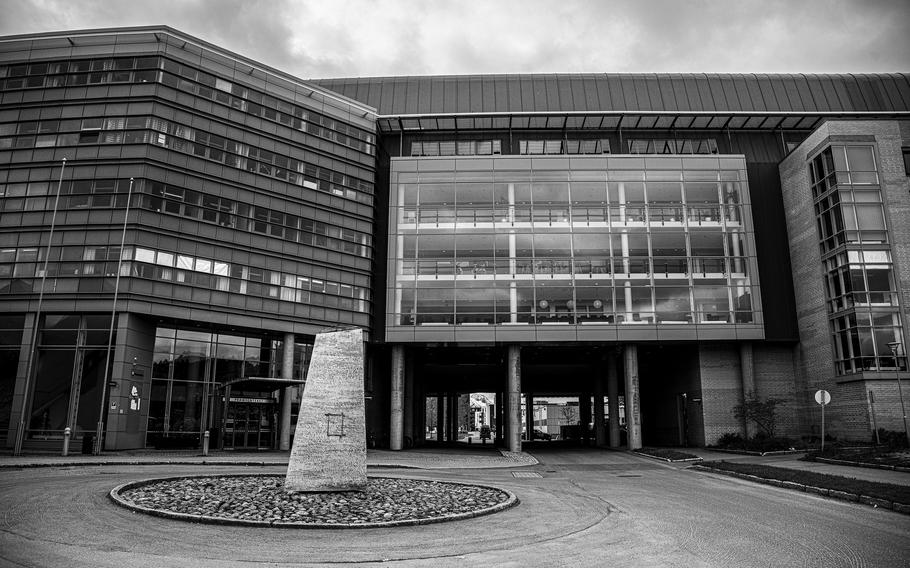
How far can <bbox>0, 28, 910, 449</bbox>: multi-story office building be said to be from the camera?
32.7 meters

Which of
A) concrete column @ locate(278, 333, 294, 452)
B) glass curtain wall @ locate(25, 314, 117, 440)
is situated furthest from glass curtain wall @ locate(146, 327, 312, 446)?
glass curtain wall @ locate(25, 314, 117, 440)

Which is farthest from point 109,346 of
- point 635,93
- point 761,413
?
point 635,93

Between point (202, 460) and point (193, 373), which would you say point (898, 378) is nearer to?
point (202, 460)

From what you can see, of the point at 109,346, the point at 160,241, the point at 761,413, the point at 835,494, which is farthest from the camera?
the point at 761,413

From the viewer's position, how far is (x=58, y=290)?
32.1m

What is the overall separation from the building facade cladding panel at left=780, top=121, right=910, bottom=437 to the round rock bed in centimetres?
2761

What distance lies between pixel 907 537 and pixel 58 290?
118 feet

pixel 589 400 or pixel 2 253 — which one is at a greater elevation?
pixel 2 253

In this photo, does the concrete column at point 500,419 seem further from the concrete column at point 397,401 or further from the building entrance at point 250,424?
the building entrance at point 250,424

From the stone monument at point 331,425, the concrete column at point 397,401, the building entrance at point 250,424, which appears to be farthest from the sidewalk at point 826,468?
the building entrance at point 250,424

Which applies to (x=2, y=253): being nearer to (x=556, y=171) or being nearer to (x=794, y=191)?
(x=556, y=171)

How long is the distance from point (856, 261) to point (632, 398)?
1512 centimetres

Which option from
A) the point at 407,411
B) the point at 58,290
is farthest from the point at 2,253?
the point at 407,411

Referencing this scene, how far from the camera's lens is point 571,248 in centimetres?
4047
